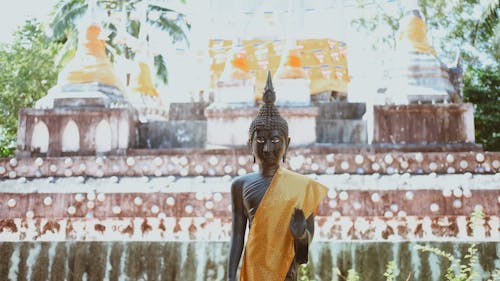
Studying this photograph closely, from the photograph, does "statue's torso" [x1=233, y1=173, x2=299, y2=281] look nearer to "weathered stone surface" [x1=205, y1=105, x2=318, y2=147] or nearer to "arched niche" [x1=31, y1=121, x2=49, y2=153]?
"weathered stone surface" [x1=205, y1=105, x2=318, y2=147]

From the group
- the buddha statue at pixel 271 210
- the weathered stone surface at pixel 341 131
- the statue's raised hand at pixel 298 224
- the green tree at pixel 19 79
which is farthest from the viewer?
the green tree at pixel 19 79

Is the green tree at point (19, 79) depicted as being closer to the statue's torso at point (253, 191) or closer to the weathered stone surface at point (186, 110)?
the weathered stone surface at point (186, 110)

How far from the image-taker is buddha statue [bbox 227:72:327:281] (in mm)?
2977

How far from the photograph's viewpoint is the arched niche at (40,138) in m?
8.22

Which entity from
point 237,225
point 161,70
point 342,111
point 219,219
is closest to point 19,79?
point 161,70

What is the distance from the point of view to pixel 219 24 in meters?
16.2

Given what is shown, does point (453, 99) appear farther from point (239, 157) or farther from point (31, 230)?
point (31, 230)

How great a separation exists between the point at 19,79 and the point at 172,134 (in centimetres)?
1154

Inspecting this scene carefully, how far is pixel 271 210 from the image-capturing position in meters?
3.02

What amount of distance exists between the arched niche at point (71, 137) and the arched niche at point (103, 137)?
305 millimetres

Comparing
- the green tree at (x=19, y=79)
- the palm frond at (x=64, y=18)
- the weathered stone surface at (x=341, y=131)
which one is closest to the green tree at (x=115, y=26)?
the palm frond at (x=64, y=18)

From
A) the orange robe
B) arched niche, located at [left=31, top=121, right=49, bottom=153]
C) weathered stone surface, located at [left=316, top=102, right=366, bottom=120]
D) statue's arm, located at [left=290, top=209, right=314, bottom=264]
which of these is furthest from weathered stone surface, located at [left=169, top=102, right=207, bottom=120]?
statue's arm, located at [left=290, top=209, right=314, bottom=264]

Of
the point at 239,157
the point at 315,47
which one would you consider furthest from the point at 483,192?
the point at 315,47

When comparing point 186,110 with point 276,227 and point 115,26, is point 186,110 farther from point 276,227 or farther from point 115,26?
point 115,26
